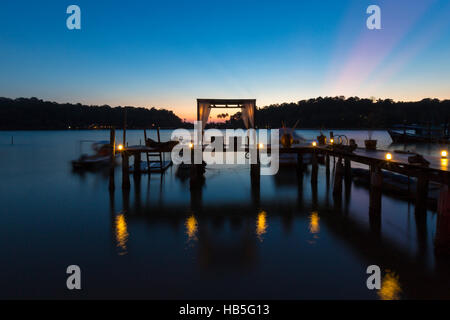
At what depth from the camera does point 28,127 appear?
525 feet

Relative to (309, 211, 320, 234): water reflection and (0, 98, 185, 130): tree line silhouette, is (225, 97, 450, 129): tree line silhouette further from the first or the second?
(309, 211, 320, 234): water reflection

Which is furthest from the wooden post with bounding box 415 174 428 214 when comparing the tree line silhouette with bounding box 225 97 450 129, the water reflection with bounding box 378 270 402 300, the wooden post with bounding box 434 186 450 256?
the tree line silhouette with bounding box 225 97 450 129

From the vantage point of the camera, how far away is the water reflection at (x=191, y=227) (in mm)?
11211

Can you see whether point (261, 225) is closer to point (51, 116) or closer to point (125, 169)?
point (125, 169)

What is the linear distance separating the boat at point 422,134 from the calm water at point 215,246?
65373 mm

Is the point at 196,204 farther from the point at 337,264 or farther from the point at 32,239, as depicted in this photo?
the point at 337,264

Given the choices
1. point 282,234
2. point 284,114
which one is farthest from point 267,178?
point 284,114

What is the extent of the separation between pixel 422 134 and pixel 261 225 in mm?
80606

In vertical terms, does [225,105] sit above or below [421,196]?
above

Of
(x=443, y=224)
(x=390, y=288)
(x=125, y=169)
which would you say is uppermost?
(x=125, y=169)

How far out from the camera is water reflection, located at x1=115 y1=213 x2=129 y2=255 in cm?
1032

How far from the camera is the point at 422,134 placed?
242ft

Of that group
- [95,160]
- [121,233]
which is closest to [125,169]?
[121,233]

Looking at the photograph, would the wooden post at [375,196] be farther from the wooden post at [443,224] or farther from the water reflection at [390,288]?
the water reflection at [390,288]
